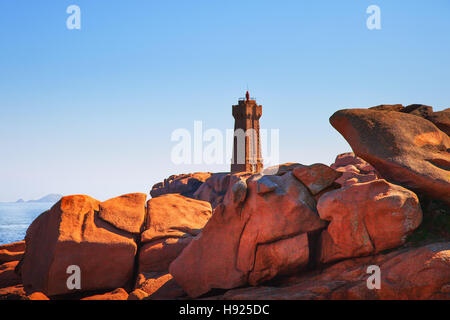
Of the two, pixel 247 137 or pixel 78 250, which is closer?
pixel 78 250

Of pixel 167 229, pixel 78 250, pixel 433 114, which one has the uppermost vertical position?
pixel 433 114

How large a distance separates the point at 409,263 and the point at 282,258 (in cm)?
259

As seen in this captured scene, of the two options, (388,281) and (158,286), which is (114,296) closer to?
(158,286)

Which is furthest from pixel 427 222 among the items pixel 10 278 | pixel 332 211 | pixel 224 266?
pixel 10 278

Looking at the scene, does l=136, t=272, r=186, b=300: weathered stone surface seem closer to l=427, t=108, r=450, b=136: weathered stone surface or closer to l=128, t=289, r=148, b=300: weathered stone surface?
l=128, t=289, r=148, b=300: weathered stone surface

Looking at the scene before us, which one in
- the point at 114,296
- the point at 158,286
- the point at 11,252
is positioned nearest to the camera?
the point at 114,296

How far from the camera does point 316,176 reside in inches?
373

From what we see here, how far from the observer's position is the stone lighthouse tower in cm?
5194

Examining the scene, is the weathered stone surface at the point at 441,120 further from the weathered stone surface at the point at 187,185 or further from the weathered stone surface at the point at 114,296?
the weathered stone surface at the point at 187,185

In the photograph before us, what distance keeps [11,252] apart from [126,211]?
21.9ft

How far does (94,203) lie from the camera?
11602mm

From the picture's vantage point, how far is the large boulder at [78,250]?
10117mm

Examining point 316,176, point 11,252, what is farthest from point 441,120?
point 11,252
